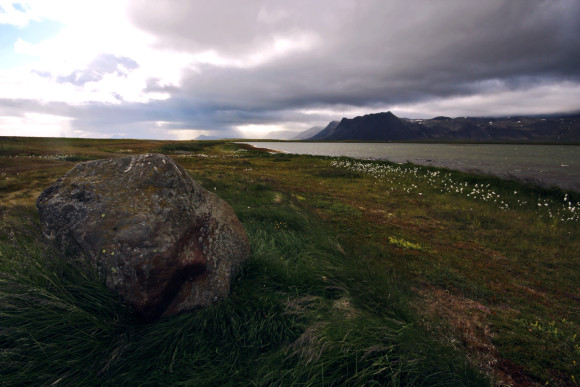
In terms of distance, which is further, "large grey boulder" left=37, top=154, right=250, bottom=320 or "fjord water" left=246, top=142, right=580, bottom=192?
"fjord water" left=246, top=142, right=580, bottom=192

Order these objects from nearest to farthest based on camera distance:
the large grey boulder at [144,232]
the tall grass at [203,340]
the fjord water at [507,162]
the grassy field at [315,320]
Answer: the tall grass at [203,340] < the grassy field at [315,320] < the large grey boulder at [144,232] < the fjord water at [507,162]

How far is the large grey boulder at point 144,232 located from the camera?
3234 mm

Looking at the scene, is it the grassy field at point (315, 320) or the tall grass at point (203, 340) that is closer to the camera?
the tall grass at point (203, 340)

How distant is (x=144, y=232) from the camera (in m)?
3.37

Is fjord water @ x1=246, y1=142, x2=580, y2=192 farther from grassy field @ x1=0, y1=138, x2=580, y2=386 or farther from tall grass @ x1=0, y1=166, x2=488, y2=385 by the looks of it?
tall grass @ x1=0, y1=166, x2=488, y2=385

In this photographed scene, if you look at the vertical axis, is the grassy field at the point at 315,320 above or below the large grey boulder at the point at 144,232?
below

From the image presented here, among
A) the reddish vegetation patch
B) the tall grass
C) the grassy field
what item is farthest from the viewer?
the reddish vegetation patch

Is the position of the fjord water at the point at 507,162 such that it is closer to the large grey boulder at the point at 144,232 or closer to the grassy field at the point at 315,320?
the grassy field at the point at 315,320

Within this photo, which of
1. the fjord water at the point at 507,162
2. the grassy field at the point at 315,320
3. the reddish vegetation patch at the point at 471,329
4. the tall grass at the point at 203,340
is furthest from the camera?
the fjord water at the point at 507,162

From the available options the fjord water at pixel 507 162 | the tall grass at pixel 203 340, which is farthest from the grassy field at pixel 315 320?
the fjord water at pixel 507 162

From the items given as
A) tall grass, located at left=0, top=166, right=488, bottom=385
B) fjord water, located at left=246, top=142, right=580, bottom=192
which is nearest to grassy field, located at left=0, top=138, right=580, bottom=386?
tall grass, located at left=0, top=166, right=488, bottom=385

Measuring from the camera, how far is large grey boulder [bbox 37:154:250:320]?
3.23m

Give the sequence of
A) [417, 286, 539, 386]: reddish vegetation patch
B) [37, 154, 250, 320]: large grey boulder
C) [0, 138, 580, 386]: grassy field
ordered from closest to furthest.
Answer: [0, 138, 580, 386]: grassy field
[37, 154, 250, 320]: large grey boulder
[417, 286, 539, 386]: reddish vegetation patch

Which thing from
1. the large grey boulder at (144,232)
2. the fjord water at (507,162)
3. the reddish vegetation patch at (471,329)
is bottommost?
the reddish vegetation patch at (471,329)
